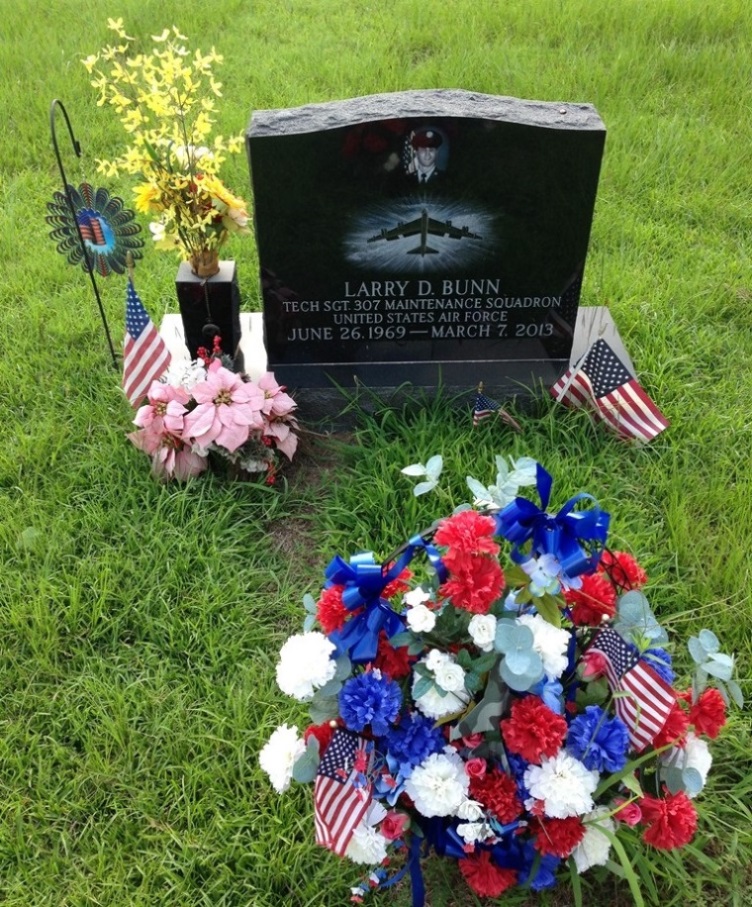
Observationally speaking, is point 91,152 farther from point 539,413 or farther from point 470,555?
point 470,555

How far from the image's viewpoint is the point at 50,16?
7207 mm

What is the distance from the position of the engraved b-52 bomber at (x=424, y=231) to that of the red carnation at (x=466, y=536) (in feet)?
6.06

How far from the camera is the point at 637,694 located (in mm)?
1901

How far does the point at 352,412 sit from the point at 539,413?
775 millimetres

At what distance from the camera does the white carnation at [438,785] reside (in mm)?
1803

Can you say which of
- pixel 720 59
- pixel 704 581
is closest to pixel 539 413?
pixel 704 581

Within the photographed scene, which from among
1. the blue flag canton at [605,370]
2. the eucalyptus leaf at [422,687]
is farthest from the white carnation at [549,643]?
the blue flag canton at [605,370]

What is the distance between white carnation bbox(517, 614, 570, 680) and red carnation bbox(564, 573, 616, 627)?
173mm

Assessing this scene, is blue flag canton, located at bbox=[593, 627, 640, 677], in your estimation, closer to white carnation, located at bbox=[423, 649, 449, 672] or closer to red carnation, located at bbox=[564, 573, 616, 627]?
red carnation, located at bbox=[564, 573, 616, 627]

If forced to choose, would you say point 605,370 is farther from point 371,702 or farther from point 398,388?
point 371,702

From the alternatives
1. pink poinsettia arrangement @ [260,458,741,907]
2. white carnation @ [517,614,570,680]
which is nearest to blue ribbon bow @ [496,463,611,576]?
pink poinsettia arrangement @ [260,458,741,907]

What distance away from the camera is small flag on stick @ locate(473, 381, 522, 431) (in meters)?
3.43

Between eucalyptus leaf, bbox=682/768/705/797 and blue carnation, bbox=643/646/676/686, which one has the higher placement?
blue carnation, bbox=643/646/676/686

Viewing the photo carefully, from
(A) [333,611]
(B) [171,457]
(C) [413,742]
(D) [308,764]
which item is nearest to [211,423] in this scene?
(B) [171,457]
